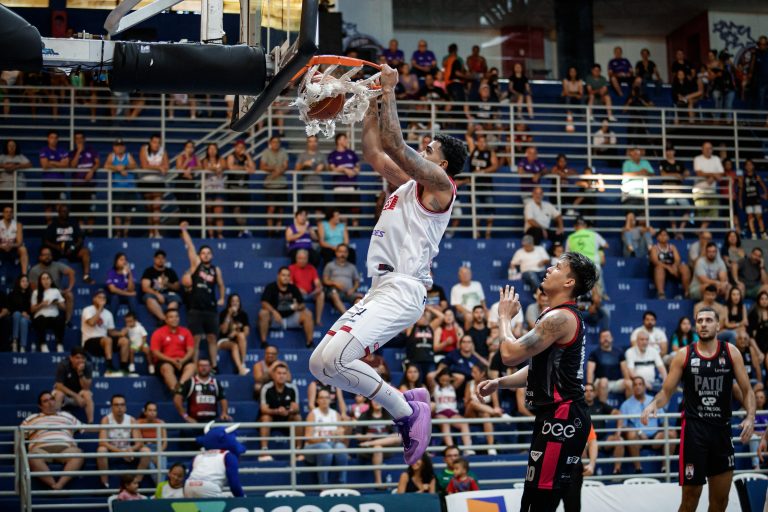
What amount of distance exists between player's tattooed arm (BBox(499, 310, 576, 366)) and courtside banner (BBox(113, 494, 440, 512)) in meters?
4.30

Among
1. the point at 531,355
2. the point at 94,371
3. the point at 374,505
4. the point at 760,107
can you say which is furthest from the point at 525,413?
the point at 760,107

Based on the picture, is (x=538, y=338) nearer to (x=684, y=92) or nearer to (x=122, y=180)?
(x=122, y=180)

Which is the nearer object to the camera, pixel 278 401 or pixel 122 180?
pixel 278 401

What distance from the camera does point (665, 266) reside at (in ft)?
66.0

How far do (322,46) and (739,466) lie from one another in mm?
12234

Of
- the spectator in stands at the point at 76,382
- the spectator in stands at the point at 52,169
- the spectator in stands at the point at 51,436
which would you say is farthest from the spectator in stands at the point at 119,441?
the spectator in stands at the point at 52,169

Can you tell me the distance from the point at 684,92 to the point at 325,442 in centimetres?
1468

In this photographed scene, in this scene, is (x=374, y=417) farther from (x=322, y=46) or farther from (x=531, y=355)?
(x=322, y=46)

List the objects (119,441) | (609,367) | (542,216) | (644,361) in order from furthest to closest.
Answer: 1. (542,216)
2. (609,367)
3. (644,361)
4. (119,441)

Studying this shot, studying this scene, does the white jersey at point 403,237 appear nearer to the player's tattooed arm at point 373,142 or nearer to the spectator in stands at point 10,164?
the player's tattooed arm at point 373,142

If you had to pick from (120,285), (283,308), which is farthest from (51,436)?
(283,308)

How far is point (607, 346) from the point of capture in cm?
1734

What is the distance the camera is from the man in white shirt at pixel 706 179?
72.4ft

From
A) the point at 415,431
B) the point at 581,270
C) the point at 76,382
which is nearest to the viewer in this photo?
the point at 581,270
